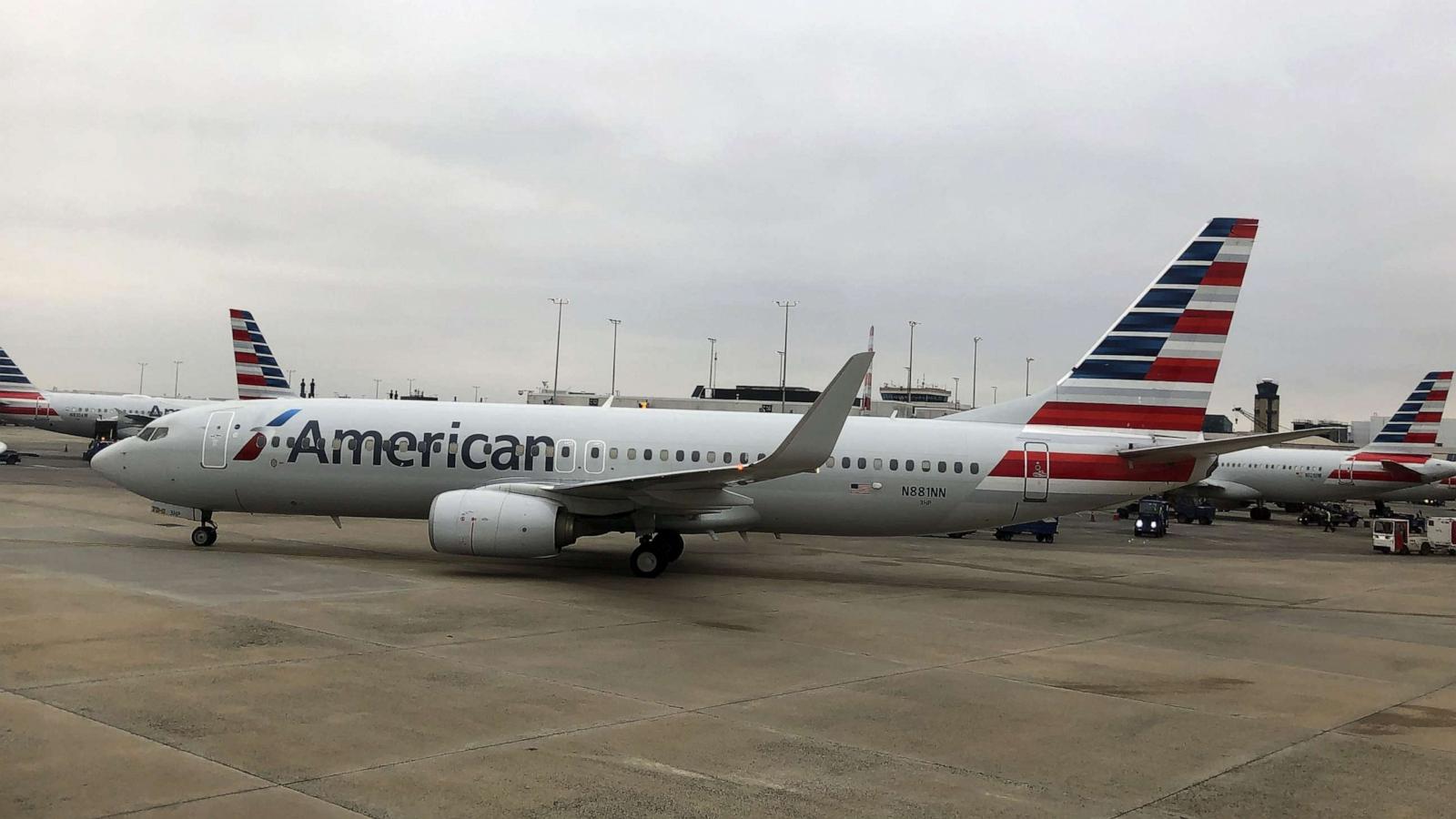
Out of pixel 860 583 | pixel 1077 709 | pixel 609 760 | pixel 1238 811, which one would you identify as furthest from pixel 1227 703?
pixel 860 583

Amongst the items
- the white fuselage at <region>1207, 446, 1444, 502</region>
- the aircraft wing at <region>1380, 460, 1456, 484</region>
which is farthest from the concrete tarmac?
the white fuselage at <region>1207, 446, 1444, 502</region>

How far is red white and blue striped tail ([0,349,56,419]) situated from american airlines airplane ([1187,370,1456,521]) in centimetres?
7131

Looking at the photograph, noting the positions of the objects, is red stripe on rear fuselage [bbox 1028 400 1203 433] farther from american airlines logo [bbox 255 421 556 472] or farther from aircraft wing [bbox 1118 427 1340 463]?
american airlines logo [bbox 255 421 556 472]

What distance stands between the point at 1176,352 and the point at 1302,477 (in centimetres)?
3805

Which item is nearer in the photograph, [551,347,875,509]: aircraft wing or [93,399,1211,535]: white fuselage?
[551,347,875,509]: aircraft wing

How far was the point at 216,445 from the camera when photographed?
21.8 m

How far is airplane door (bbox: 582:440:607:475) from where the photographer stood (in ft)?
71.1

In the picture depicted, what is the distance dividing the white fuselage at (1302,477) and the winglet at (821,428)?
43.3 meters

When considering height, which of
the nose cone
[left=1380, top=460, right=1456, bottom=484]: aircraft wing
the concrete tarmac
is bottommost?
the concrete tarmac

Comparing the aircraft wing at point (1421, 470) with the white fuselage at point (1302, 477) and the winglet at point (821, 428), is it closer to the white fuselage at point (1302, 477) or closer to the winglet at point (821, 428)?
the white fuselage at point (1302, 477)

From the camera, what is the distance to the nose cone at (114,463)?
22109 mm

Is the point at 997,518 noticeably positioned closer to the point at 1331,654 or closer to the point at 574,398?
the point at 1331,654

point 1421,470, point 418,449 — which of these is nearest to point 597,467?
point 418,449

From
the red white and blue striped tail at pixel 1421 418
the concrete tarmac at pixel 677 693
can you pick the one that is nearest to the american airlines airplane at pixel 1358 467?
the red white and blue striped tail at pixel 1421 418
